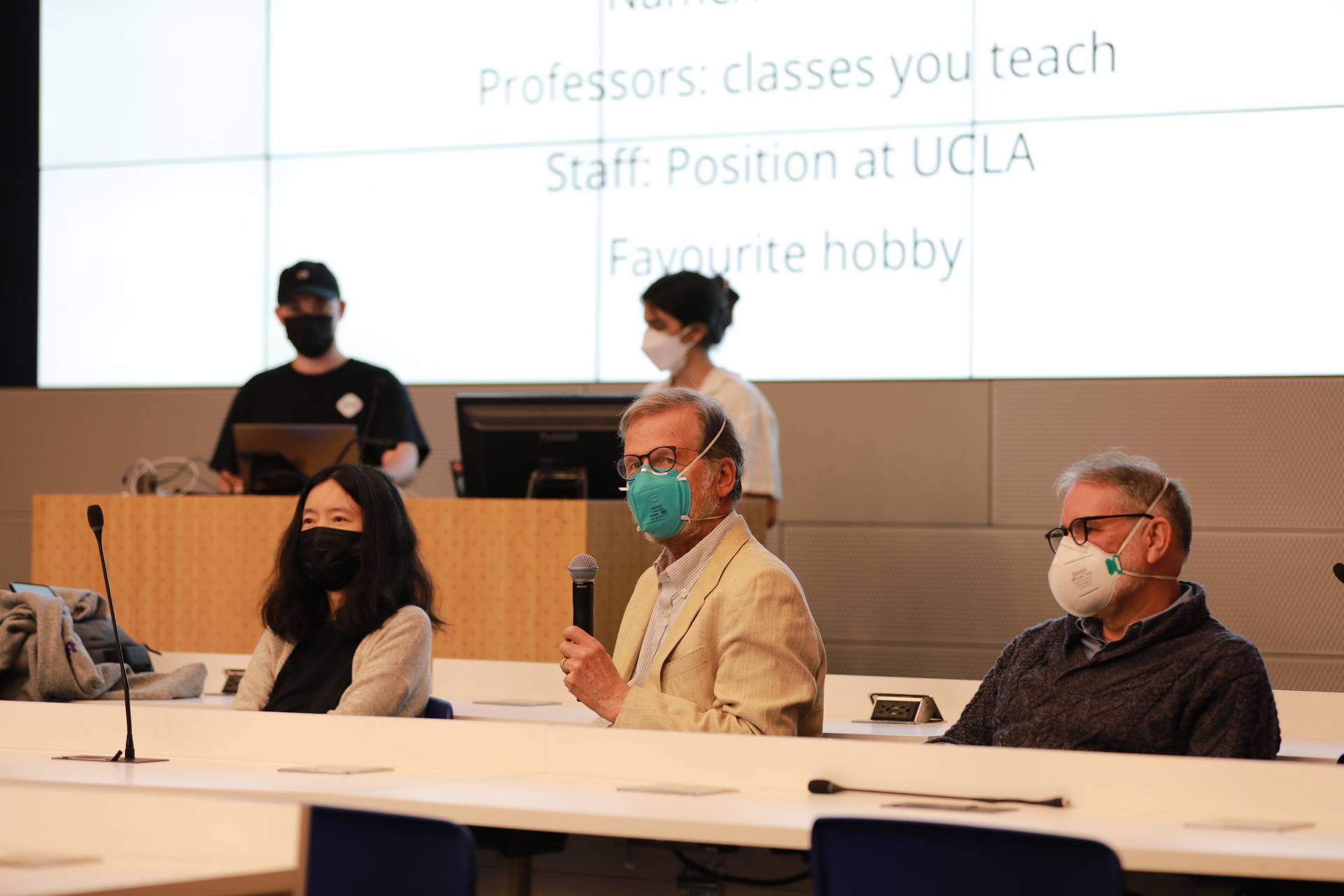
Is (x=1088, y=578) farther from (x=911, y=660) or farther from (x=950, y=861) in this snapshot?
A: (x=911, y=660)

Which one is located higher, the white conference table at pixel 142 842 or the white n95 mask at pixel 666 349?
the white n95 mask at pixel 666 349

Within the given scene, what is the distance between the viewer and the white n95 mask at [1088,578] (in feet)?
8.52

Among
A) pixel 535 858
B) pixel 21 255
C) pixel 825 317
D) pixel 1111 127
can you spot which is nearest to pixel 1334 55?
pixel 1111 127

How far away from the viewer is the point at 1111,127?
520 cm

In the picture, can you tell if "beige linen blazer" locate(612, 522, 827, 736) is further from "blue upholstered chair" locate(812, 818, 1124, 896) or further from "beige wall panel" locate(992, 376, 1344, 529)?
"beige wall panel" locate(992, 376, 1344, 529)

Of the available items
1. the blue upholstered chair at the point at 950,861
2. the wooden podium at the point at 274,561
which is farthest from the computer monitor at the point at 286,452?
the blue upholstered chair at the point at 950,861

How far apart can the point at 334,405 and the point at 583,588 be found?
2.35 m

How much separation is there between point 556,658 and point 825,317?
2.08 metres

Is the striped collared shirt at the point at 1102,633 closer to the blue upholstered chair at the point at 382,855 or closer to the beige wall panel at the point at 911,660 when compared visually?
the blue upholstered chair at the point at 382,855

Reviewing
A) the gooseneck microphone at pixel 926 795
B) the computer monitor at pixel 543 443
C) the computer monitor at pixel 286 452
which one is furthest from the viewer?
the computer monitor at pixel 286 452

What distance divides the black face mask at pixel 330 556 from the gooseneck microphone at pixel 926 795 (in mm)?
1401

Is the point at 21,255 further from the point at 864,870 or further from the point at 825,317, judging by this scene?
the point at 864,870

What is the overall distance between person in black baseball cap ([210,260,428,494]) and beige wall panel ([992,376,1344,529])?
209cm

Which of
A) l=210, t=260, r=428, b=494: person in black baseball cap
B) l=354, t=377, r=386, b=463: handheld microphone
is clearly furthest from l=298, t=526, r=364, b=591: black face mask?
l=210, t=260, r=428, b=494: person in black baseball cap
